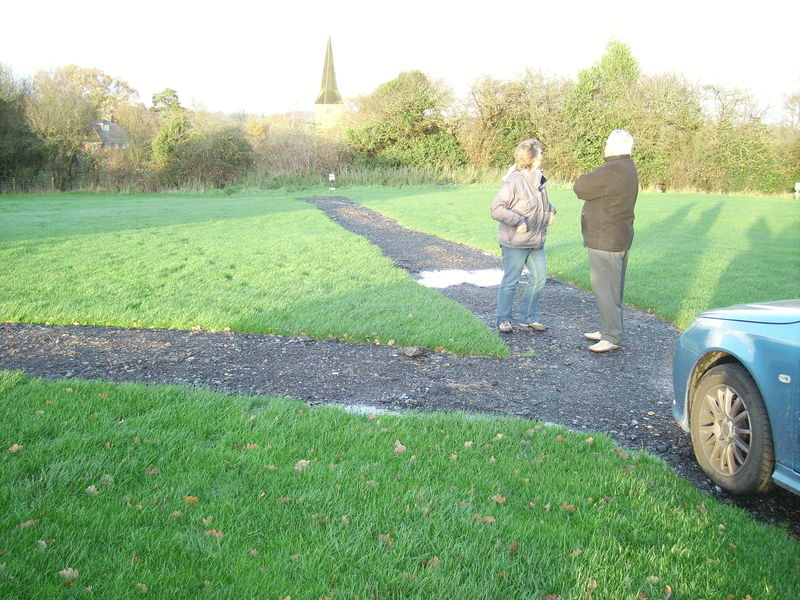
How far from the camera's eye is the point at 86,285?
845 cm

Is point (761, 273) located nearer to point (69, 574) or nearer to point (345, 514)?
point (345, 514)

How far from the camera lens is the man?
619cm

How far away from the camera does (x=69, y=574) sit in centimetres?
241

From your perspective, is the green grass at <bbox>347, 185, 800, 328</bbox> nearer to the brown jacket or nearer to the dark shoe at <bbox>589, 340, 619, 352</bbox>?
the dark shoe at <bbox>589, 340, 619, 352</bbox>

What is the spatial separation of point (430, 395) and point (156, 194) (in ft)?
110

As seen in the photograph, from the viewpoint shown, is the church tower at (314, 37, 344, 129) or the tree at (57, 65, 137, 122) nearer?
the tree at (57, 65, 137, 122)

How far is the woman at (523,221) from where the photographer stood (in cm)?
667

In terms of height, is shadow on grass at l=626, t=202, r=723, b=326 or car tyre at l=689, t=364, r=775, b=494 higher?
car tyre at l=689, t=364, r=775, b=494

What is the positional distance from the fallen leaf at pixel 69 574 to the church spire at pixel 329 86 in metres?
97.3

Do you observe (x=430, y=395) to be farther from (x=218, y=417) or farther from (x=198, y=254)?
(x=198, y=254)

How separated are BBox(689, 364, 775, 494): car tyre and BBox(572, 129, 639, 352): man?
260 cm

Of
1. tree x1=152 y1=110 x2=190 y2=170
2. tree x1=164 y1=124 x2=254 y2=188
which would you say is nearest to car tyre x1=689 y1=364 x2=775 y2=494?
tree x1=164 y1=124 x2=254 y2=188

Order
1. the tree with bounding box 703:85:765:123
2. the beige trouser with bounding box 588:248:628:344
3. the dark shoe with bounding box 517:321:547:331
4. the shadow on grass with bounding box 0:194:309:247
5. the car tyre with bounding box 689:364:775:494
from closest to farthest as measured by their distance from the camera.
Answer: the car tyre with bounding box 689:364:775:494
the beige trouser with bounding box 588:248:628:344
the dark shoe with bounding box 517:321:547:331
the shadow on grass with bounding box 0:194:309:247
the tree with bounding box 703:85:765:123

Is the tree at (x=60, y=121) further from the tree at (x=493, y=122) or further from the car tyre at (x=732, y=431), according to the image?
the car tyre at (x=732, y=431)
